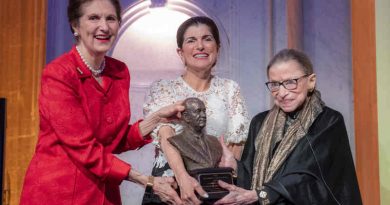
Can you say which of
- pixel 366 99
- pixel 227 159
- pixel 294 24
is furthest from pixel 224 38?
pixel 227 159

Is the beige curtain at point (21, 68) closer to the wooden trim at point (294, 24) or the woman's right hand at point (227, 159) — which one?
the wooden trim at point (294, 24)

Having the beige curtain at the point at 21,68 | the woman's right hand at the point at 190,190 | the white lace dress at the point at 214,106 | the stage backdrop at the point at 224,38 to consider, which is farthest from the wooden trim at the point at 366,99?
the beige curtain at the point at 21,68

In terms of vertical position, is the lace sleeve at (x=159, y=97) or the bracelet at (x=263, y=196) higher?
the lace sleeve at (x=159, y=97)

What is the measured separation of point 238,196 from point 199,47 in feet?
2.87

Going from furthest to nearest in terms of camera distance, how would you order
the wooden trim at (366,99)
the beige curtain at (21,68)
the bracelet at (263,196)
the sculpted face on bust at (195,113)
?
the beige curtain at (21,68) < the wooden trim at (366,99) < the sculpted face on bust at (195,113) < the bracelet at (263,196)

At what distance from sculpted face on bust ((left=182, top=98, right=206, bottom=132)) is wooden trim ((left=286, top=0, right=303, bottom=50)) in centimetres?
178

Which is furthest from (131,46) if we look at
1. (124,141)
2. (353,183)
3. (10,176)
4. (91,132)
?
(353,183)

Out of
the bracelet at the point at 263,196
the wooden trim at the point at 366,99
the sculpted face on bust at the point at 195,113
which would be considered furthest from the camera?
the wooden trim at the point at 366,99

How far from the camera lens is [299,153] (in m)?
2.71

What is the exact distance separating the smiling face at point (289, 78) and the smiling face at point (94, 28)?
0.82 metres

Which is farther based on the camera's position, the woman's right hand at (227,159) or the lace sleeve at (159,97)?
the lace sleeve at (159,97)

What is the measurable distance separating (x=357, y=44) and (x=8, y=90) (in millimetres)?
2613

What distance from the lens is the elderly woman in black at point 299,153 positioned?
2680mm

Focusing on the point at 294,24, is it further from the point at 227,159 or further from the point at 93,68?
the point at 93,68
